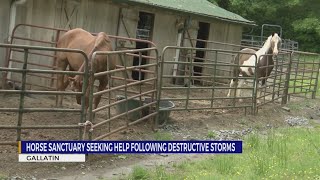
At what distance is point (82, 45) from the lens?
8.12m

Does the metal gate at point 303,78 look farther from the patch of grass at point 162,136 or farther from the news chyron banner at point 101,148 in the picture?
the news chyron banner at point 101,148

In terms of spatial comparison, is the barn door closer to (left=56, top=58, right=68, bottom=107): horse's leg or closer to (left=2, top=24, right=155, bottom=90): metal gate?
(left=2, top=24, right=155, bottom=90): metal gate

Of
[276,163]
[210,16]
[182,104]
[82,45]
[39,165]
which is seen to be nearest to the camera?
[39,165]

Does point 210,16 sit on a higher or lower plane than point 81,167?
higher

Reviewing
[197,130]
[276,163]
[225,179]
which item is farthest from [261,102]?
[225,179]

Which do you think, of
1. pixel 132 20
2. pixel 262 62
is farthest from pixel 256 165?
pixel 132 20

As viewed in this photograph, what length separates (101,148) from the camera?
614 cm

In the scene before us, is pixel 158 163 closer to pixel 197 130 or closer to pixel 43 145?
pixel 43 145

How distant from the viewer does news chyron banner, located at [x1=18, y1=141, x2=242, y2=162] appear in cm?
561

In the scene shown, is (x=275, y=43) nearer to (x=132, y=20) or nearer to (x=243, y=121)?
(x=243, y=121)

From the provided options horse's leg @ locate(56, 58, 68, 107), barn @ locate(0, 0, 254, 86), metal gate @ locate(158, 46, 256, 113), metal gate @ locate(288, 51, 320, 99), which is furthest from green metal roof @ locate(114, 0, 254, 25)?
horse's leg @ locate(56, 58, 68, 107)

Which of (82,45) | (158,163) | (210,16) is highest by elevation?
(210,16)

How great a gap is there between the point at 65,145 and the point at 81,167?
354 millimetres

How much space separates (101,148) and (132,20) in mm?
7138
